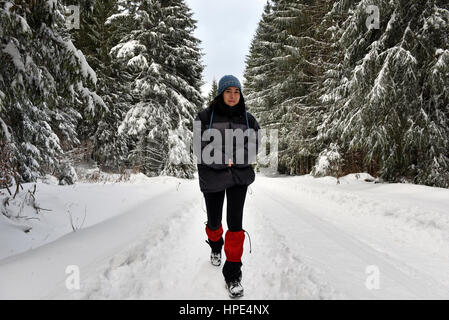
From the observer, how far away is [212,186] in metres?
2.42

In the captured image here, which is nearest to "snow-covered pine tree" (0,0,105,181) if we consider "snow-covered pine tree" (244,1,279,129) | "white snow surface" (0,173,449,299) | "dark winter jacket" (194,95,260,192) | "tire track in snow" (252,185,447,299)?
"white snow surface" (0,173,449,299)

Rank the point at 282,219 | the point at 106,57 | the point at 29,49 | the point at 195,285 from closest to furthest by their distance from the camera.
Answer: the point at 195,285
the point at 29,49
the point at 282,219
the point at 106,57

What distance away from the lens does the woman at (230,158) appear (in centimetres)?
240

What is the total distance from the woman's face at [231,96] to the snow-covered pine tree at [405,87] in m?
5.84

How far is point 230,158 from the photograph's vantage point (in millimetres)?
2438

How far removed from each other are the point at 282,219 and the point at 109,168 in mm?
17248

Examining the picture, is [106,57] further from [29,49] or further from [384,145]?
[384,145]

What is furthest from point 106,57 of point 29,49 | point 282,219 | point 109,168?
point 282,219

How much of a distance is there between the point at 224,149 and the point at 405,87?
6952 millimetres

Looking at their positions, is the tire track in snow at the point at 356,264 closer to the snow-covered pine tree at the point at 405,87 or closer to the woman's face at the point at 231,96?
the woman's face at the point at 231,96

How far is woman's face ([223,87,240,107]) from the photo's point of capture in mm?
2496

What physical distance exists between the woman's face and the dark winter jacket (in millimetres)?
47

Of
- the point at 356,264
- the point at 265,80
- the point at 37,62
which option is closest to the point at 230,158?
the point at 356,264

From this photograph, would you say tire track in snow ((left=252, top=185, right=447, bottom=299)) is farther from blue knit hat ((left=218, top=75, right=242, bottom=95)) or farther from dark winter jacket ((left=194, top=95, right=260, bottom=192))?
blue knit hat ((left=218, top=75, right=242, bottom=95))
